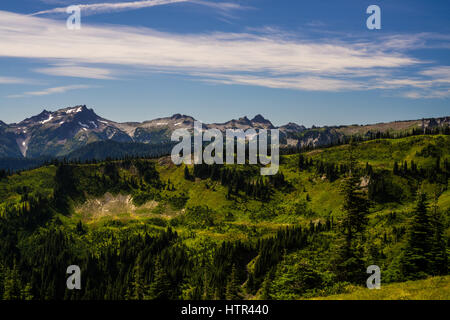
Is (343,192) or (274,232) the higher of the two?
(343,192)

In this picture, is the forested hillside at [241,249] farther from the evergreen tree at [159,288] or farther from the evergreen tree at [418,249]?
the evergreen tree at [159,288]

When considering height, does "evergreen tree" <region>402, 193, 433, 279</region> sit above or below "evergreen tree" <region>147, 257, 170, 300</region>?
above

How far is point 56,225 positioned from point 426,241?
645ft

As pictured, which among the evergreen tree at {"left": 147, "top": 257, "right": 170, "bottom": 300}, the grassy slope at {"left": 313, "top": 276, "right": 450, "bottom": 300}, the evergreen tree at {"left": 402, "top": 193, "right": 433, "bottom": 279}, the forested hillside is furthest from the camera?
the evergreen tree at {"left": 147, "top": 257, "right": 170, "bottom": 300}

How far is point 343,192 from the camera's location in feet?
174

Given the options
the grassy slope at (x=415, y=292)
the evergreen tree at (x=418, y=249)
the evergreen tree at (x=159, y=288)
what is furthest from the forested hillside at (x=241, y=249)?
the grassy slope at (x=415, y=292)

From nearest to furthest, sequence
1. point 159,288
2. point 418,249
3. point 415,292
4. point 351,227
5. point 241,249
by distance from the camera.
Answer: point 415,292, point 418,249, point 351,227, point 159,288, point 241,249

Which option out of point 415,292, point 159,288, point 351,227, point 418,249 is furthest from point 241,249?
point 415,292

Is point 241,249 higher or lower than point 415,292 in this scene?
lower

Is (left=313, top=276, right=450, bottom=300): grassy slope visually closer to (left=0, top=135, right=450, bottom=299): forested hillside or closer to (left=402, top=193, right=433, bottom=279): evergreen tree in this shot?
(left=0, top=135, right=450, bottom=299): forested hillside

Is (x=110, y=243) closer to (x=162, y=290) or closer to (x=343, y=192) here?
(x=162, y=290)

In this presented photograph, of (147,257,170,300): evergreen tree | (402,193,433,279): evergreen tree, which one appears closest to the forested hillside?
(402,193,433,279): evergreen tree

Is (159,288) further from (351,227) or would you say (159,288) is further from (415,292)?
(415,292)

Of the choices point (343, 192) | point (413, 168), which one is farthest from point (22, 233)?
point (413, 168)
